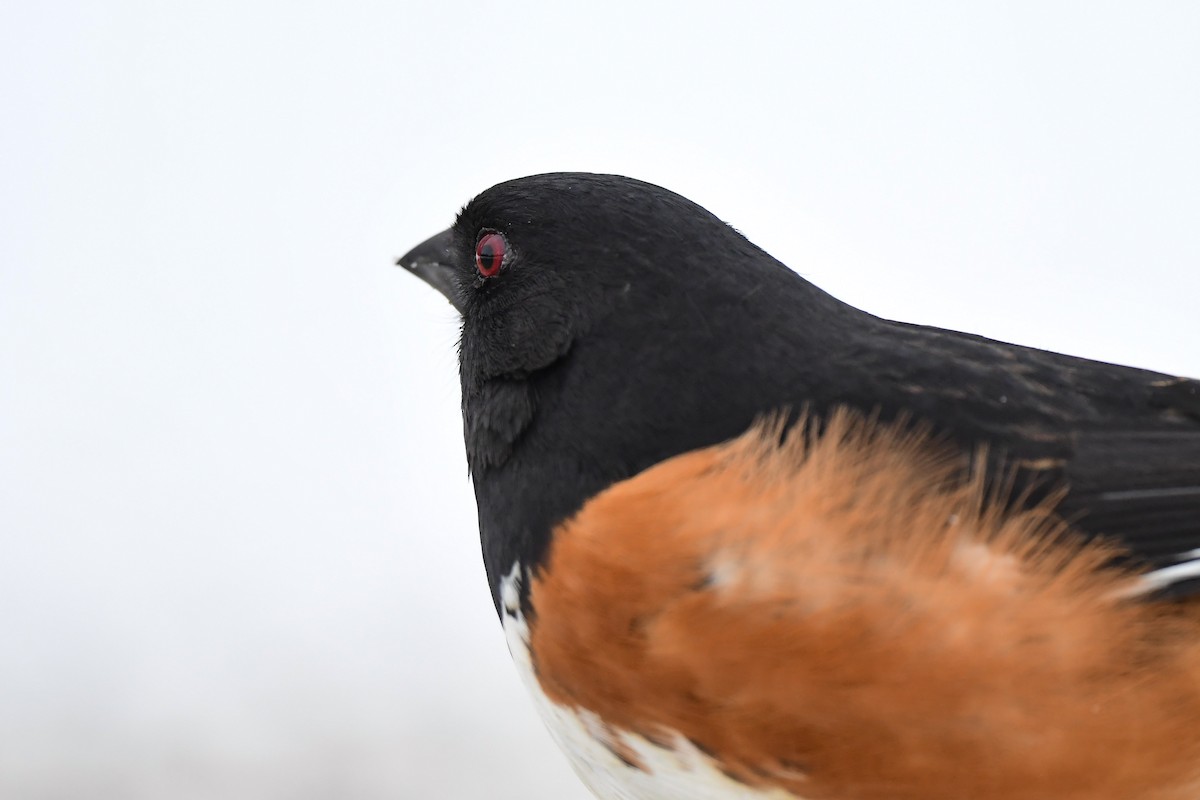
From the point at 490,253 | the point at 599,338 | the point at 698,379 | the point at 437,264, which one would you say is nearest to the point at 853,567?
the point at 698,379

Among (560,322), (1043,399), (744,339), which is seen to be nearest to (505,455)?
(560,322)

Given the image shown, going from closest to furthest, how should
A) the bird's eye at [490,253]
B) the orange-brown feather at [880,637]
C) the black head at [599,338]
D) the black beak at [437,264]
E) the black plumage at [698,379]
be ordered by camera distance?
the orange-brown feather at [880,637] < the black plumage at [698,379] < the black head at [599,338] < the bird's eye at [490,253] < the black beak at [437,264]

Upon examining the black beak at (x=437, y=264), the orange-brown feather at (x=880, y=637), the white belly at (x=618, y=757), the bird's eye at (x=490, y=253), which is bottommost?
the white belly at (x=618, y=757)

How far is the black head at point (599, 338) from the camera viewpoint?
1.32 meters

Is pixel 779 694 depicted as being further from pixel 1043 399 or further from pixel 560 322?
pixel 560 322

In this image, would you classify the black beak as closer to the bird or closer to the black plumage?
the black plumage

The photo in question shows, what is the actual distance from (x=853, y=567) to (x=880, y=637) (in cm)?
7

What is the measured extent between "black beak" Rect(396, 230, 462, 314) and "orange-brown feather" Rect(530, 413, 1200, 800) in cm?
56

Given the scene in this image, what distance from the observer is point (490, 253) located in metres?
1.54

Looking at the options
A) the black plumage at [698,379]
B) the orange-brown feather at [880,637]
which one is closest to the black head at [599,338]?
the black plumage at [698,379]

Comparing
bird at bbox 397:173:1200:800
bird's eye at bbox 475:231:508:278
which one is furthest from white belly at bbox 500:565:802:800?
bird's eye at bbox 475:231:508:278

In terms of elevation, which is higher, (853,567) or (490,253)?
(490,253)

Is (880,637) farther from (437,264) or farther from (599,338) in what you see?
(437,264)

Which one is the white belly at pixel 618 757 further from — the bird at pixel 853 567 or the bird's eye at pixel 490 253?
the bird's eye at pixel 490 253
